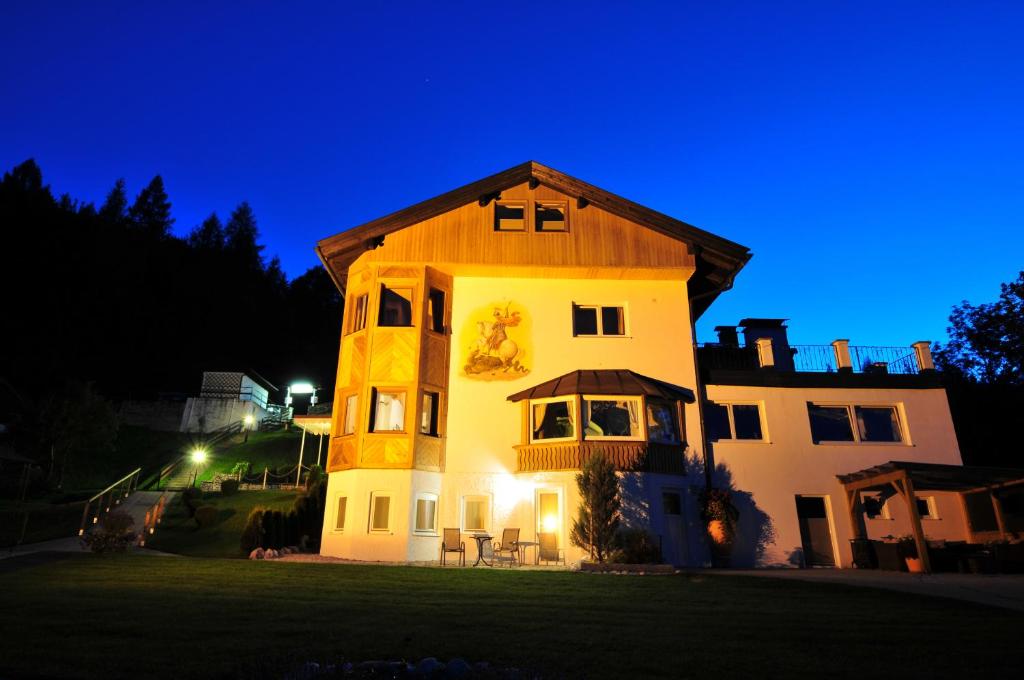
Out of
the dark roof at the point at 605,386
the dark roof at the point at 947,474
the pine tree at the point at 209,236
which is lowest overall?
the dark roof at the point at 947,474

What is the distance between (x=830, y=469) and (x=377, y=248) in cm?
1731

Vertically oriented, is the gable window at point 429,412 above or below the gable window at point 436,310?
below

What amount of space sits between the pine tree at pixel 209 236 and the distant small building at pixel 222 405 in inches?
1262

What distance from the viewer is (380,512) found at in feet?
62.2

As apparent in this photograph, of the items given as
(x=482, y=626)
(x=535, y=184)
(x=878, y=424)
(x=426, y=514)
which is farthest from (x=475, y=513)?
(x=878, y=424)

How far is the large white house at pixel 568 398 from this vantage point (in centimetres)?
1919

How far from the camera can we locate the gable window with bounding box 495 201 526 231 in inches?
906

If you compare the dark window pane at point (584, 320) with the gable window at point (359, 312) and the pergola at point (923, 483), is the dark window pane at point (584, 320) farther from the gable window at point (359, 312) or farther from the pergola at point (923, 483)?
the pergola at point (923, 483)

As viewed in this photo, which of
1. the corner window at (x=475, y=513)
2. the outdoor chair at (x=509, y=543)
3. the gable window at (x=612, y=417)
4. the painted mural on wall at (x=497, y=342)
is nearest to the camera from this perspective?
the outdoor chair at (x=509, y=543)

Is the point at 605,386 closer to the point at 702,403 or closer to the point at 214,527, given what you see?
the point at 702,403

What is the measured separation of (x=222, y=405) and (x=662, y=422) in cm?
3368

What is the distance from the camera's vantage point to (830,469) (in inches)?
823

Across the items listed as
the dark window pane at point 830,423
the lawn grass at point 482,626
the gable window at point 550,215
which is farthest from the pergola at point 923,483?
the gable window at point 550,215

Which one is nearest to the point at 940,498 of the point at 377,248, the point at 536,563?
the point at 536,563
